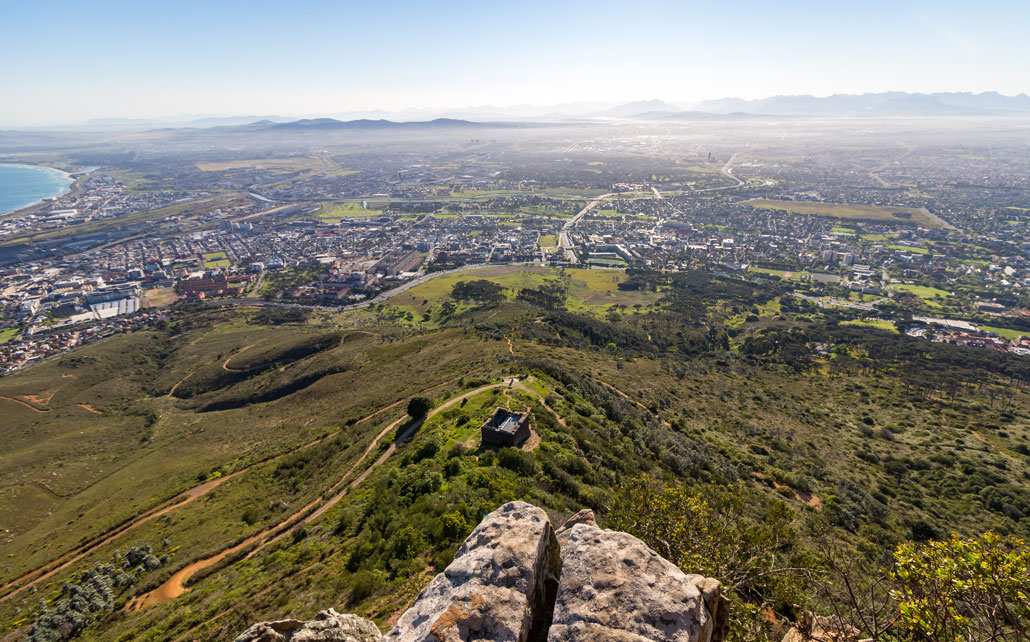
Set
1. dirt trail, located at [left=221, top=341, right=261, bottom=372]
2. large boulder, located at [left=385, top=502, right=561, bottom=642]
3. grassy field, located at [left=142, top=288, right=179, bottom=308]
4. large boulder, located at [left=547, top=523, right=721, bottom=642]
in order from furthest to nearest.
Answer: grassy field, located at [left=142, top=288, right=179, bottom=308]
dirt trail, located at [left=221, top=341, right=261, bottom=372]
large boulder, located at [left=385, top=502, right=561, bottom=642]
large boulder, located at [left=547, top=523, right=721, bottom=642]

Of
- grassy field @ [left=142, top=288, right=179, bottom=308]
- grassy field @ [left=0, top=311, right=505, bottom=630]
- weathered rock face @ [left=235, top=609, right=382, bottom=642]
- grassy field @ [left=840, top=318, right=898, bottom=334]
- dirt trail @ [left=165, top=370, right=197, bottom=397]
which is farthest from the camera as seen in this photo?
grassy field @ [left=142, top=288, right=179, bottom=308]

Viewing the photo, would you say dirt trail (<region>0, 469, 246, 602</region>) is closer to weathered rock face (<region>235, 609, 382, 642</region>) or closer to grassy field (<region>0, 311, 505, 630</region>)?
grassy field (<region>0, 311, 505, 630</region>)

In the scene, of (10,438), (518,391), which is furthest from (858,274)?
(10,438)

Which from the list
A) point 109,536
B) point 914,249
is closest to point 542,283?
point 109,536

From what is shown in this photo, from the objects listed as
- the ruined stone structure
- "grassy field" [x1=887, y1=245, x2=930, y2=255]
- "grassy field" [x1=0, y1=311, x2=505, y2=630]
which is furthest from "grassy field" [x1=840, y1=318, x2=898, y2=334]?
the ruined stone structure

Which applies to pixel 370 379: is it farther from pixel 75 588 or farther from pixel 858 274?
pixel 858 274

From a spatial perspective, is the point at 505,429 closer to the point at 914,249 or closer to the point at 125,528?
the point at 125,528

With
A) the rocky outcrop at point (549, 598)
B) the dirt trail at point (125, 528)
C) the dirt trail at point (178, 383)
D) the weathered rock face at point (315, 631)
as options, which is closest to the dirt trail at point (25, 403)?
the dirt trail at point (178, 383)

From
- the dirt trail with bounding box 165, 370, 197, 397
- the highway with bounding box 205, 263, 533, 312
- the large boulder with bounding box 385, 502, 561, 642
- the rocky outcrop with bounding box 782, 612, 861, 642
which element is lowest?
the dirt trail with bounding box 165, 370, 197, 397
